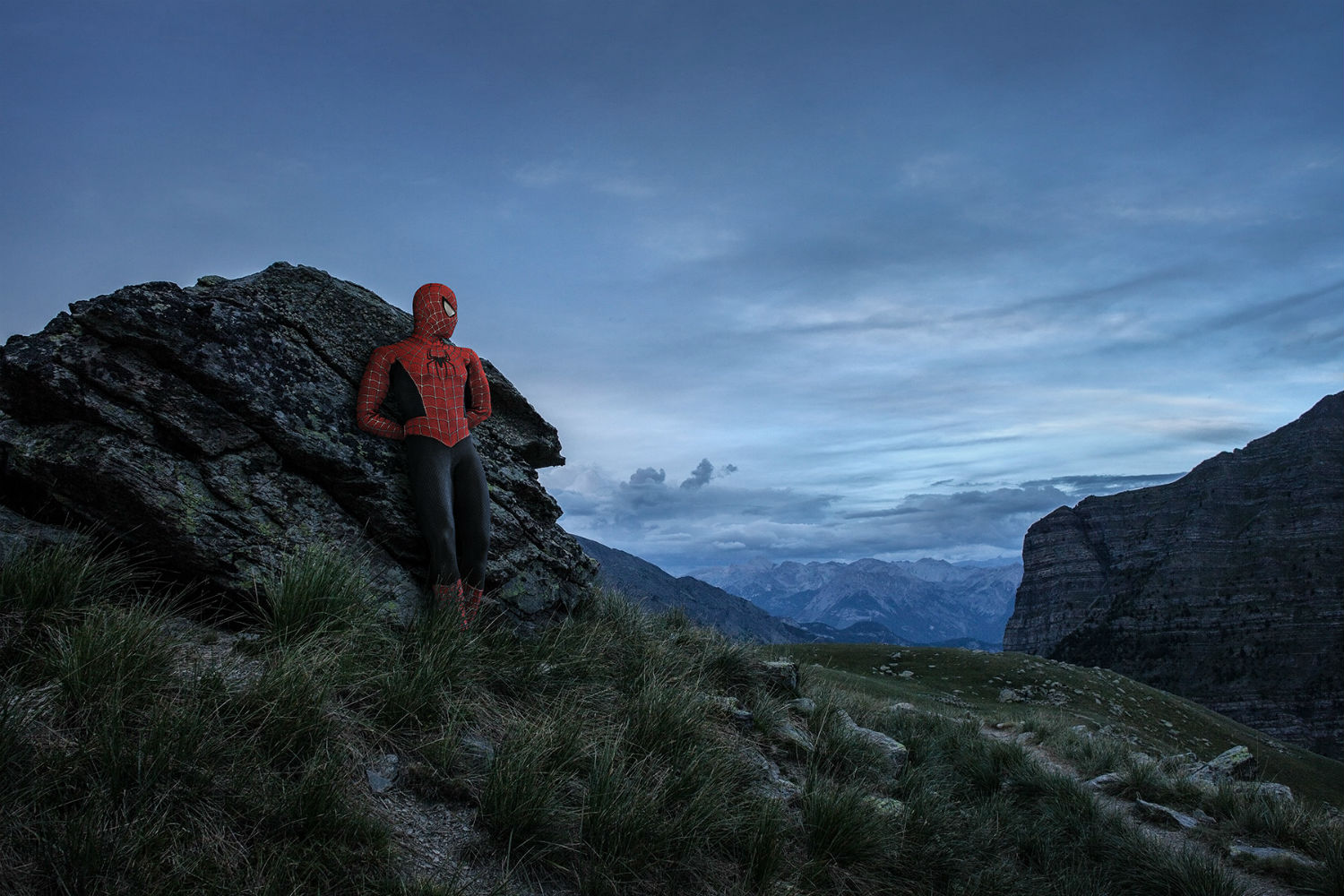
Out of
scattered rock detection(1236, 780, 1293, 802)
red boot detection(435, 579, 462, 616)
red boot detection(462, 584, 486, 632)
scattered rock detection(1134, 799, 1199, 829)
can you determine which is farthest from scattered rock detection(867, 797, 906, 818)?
scattered rock detection(1236, 780, 1293, 802)

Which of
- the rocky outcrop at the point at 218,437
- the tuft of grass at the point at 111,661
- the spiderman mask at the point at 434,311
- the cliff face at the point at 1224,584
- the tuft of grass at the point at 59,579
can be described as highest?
the spiderman mask at the point at 434,311

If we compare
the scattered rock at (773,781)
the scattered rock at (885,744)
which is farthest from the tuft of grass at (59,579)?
the scattered rock at (885,744)

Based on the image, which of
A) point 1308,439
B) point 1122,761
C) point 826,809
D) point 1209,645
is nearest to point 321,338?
point 826,809

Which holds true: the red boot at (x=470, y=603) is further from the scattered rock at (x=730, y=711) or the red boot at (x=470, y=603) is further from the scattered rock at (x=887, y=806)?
the scattered rock at (x=887, y=806)

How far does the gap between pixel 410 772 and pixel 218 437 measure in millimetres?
3784

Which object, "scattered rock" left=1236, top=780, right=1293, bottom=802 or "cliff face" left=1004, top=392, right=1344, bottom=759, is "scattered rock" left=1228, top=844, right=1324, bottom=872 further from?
"cliff face" left=1004, top=392, right=1344, bottom=759

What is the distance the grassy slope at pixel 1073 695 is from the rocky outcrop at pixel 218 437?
2497cm

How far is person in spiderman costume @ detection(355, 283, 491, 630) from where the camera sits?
697 centimetres

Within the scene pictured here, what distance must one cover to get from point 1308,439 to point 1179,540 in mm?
47924

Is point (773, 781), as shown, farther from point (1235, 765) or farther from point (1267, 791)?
point (1235, 765)

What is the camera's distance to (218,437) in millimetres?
6297

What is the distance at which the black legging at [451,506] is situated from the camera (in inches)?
274

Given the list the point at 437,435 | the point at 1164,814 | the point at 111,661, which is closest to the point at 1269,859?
the point at 1164,814

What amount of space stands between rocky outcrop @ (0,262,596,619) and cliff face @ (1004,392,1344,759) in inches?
5003
